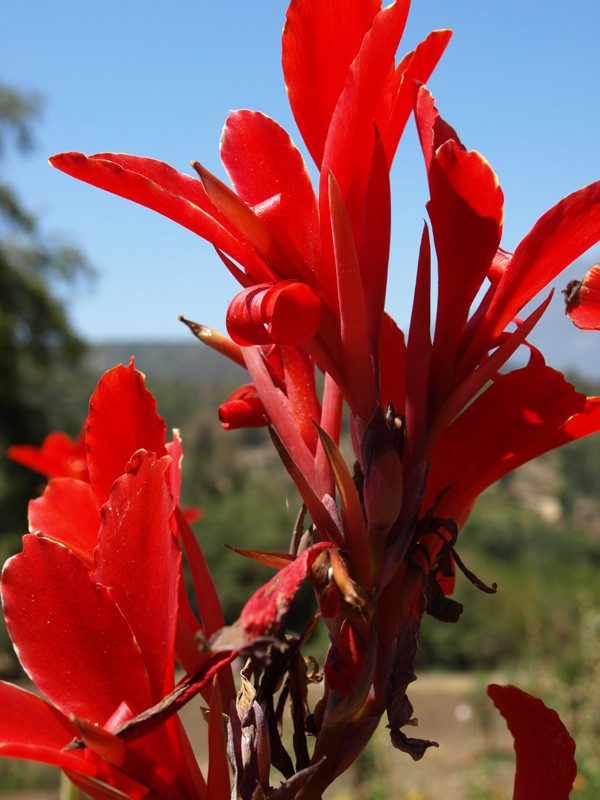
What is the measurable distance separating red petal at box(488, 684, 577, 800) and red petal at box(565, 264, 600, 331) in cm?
25

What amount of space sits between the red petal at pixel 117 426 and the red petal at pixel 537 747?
293mm

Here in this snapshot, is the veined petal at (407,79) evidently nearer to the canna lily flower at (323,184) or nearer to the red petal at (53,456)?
the canna lily flower at (323,184)

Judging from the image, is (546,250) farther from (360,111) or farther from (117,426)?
(117,426)

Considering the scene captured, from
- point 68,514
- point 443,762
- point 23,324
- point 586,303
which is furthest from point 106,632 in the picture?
point 23,324

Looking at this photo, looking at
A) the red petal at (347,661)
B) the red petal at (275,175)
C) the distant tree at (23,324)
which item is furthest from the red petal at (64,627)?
the distant tree at (23,324)

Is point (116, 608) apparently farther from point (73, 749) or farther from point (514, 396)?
point (514, 396)

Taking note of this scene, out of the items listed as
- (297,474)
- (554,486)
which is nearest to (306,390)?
(297,474)

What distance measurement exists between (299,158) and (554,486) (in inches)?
1379

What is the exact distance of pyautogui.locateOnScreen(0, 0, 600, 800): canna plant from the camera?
1.63 feet

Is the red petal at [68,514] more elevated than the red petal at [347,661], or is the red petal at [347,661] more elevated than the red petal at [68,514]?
the red petal at [68,514]

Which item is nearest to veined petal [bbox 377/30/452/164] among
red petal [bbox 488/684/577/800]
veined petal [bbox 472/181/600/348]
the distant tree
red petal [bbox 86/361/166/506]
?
veined petal [bbox 472/181/600/348]

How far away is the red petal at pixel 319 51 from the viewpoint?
0.53 meters

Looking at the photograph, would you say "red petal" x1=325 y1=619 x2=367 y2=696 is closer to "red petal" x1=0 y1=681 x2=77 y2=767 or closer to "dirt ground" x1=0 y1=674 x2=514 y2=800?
"red petal" x1=0 y1=681 x2=77 y2=767

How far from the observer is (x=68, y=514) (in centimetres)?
63
